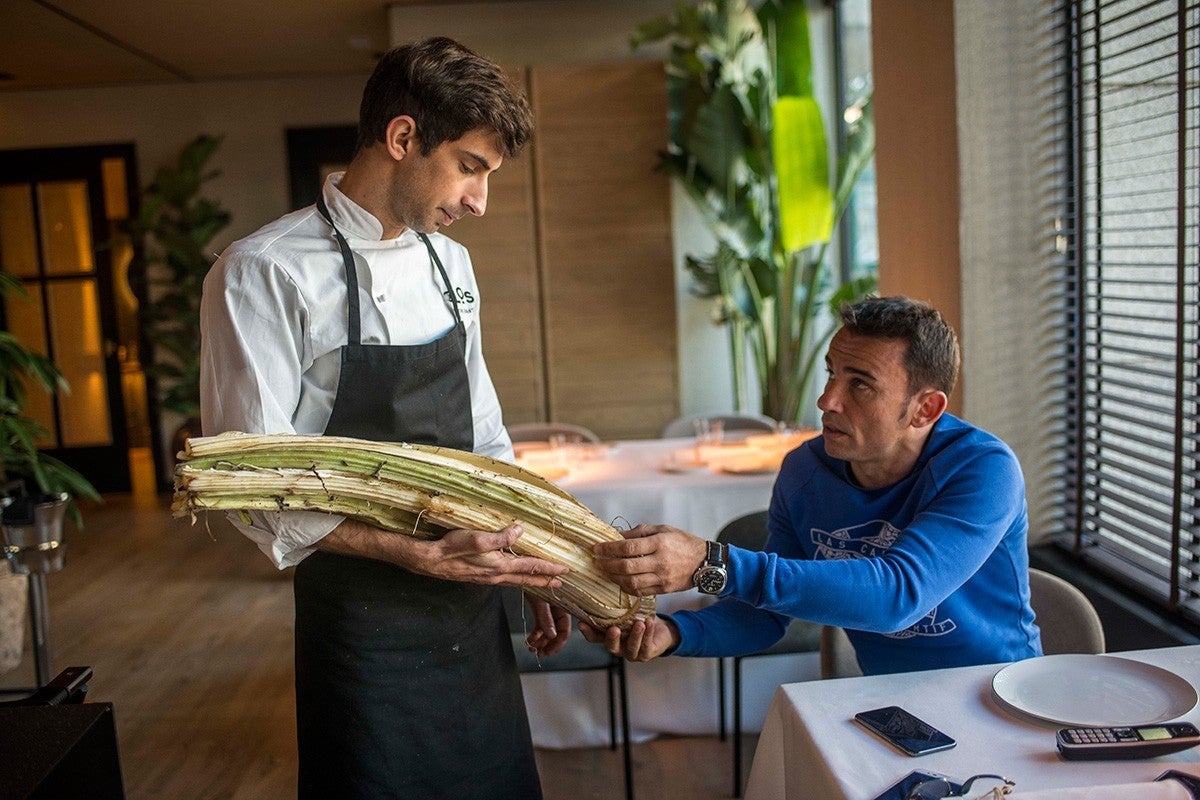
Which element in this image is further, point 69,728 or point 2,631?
point 2,631

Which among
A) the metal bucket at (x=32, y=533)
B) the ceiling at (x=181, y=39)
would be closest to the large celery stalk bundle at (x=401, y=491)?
the metal bucket at (x=32, y=533)

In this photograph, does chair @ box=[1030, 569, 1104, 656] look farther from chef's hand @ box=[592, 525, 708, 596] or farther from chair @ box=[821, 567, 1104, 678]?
chef's hand @ box=[592, 525, 708, 596]

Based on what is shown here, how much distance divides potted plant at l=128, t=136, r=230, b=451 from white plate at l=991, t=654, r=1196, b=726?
6.53m

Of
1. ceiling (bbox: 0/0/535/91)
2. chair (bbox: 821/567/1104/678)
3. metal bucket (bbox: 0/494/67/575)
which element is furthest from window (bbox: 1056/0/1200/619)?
ceiling (bbox: 0/0/535/91)

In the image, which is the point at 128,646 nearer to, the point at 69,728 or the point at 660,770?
the point at 660,770

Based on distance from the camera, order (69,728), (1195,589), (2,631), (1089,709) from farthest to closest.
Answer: (2,631)
(1195,589)
(1089,709)
(69,728)

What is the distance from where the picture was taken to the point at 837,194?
205 inches

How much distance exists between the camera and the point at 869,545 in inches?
72.9

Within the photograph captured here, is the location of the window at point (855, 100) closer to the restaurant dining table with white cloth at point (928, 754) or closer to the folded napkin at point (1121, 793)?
the restaurant dining table with white cloth at point (928, 754)

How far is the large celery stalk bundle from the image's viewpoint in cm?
140

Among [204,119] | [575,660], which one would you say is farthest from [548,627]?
[204,119]

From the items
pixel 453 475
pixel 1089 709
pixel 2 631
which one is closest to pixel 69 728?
pixel 453 475

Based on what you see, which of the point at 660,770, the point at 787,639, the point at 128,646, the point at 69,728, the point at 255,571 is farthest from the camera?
the point at 255,571

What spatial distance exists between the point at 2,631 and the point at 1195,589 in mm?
4125
